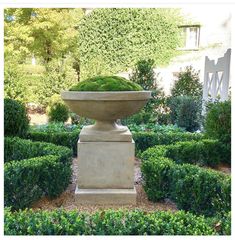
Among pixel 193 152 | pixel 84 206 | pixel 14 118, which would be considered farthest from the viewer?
pixel 14 118

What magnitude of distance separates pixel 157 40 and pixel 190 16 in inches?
67.1

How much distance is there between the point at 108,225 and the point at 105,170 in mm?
1507

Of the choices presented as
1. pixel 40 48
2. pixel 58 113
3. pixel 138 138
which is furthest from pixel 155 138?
pixel 40 48

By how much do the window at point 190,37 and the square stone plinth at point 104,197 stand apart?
10438 mm

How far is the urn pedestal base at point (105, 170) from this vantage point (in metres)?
4.11

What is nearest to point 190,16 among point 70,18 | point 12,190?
point 70,18

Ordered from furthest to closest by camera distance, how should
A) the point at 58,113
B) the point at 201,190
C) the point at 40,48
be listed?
1. the point at 40,48
2. the point at 58,113
3. the point at 201,190

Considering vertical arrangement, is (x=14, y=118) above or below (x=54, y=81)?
below

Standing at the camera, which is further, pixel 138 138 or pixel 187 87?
pixel 187 87

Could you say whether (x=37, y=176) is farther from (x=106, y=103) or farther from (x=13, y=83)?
(x=13, y=83)

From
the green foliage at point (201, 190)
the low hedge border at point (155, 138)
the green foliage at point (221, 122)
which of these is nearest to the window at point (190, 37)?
the low hedge border at point (155, 138)

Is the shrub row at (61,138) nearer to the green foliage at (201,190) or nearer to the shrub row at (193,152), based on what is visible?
the shrub row at (193,152)

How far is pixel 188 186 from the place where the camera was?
12.1 ft
